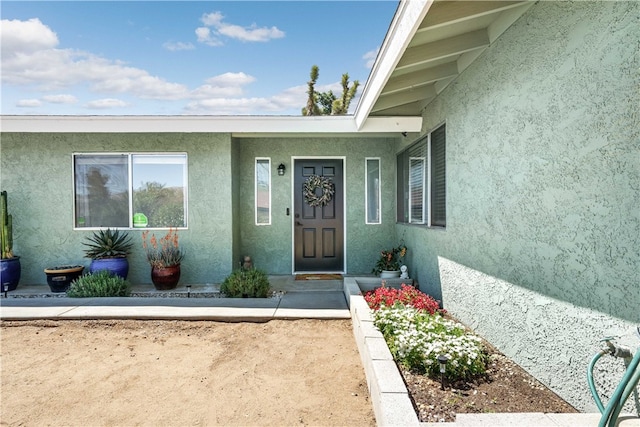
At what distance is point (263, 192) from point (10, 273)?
4.07m

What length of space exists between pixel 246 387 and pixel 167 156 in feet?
14.9

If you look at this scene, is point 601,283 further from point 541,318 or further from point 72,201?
point 72,201

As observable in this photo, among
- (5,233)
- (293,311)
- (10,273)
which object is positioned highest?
(5,233)

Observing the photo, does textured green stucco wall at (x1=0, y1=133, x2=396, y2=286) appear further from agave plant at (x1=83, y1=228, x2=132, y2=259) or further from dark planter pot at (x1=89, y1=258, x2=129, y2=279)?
dark planter pot at (x1=89, y1=258, x2=129, y2=279)

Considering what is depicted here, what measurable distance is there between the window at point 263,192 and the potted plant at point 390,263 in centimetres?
217

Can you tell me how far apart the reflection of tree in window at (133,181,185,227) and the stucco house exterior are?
219 millimetres

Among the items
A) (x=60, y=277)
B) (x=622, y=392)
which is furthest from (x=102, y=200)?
(x=622, y=392)

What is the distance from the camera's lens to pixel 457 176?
389 centimetres

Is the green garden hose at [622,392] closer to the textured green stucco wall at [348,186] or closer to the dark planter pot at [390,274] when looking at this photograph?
the dark planter pot at [390,274]

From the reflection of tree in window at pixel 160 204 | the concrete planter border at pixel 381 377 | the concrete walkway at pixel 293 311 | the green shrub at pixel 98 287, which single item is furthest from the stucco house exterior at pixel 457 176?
the concrete planter border at pixel 381 377

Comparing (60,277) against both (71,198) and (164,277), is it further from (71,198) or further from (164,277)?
(164,277)

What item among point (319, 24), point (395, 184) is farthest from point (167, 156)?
point (319, 24)

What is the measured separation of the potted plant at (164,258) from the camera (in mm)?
5566

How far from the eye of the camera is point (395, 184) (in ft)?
21.9
